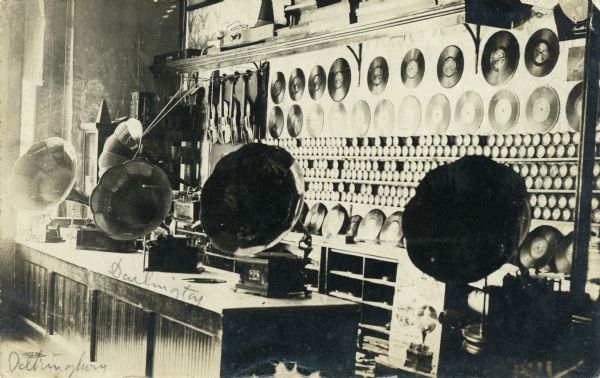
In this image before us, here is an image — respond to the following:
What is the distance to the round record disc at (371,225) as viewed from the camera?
19.8 feet

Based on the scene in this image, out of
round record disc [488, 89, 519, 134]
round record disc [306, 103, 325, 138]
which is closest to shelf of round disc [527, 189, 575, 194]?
round record disc [488, 89, 519, 134]

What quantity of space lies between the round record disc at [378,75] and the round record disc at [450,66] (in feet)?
2.39

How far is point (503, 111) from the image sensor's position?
4.90 m

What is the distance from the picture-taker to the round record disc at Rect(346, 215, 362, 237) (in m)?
6.25

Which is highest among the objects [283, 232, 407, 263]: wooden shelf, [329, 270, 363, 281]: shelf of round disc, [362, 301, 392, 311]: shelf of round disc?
[283, 232, 407, 263]: wooden shelf

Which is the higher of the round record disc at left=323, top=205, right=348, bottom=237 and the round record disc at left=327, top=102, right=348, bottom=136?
the round record disc at left=327, top=102, right=348, bottom=136

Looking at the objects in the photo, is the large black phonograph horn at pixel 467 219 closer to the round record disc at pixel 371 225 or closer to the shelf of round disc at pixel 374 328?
the shelf of round disc at pixel 374 328

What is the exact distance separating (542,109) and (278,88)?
362cm

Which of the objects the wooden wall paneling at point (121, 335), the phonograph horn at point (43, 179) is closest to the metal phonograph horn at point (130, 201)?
the wooden wall paneling at point (121, 335)
